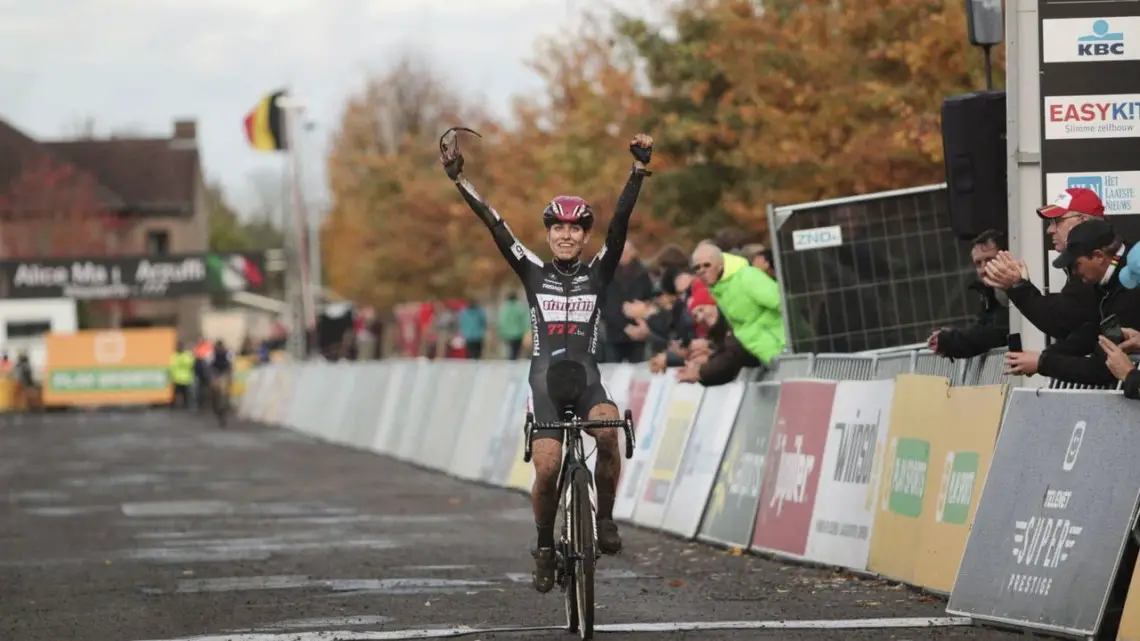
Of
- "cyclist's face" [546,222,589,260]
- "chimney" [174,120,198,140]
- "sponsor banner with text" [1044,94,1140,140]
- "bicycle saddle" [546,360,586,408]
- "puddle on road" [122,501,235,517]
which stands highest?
"chimney" [174,120,198,140]

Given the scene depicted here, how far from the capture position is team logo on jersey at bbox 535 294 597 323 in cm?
1024

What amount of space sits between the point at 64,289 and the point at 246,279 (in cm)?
645

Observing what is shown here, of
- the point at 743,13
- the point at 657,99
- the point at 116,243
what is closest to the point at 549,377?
the point at 743,13

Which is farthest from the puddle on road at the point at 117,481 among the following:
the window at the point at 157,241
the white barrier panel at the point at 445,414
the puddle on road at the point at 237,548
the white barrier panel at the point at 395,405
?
the window at the point at 157,241

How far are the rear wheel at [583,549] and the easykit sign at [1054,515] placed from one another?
1.70m

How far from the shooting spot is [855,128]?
26.2 metres

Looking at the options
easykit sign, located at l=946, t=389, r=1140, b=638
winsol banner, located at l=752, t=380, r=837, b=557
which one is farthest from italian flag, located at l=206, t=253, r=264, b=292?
easykit sign, located at l=946, t=389, r=1140, b=638

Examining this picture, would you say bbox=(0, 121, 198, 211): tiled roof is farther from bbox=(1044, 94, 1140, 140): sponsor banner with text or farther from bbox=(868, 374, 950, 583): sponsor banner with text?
bbox=(1044, 94, 1140, 140): sponsor banner with text

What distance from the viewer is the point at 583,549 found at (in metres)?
9.59

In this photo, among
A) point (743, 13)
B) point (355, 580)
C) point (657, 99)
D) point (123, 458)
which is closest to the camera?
point (355, 580)

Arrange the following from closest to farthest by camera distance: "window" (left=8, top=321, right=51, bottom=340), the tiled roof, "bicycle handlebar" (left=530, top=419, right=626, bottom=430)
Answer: "bicycle handlebar" (left=530, top=419, right=626, bottom=430) → "window" (left=8, top=321, right=51, bottom=340) → the tiled roof

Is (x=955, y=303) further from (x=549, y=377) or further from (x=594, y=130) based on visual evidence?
(x=594, y=130)

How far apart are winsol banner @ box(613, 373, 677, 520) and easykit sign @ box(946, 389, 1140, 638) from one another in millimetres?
6854

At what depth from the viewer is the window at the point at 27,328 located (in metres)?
74.6
